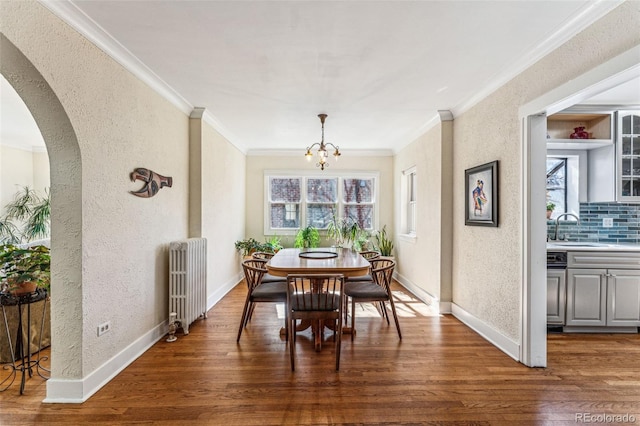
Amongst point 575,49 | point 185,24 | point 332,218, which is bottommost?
point 332,218

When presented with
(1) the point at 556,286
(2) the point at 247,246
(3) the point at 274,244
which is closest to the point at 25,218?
(2) the point at 247,246

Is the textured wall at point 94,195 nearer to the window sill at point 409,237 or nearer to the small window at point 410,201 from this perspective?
the window sill at point 409,237

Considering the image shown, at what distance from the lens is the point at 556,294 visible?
321 centimetres

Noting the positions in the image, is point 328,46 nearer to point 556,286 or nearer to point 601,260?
point 556,286

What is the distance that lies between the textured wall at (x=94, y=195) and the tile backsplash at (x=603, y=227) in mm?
4667

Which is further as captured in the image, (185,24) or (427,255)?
(427,255)

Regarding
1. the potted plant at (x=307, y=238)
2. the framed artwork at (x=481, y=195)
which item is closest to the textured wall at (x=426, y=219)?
the framed artwork at (x=481, y=195)

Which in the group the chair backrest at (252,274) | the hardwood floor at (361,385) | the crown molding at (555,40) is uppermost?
the crown molding at (555,40)

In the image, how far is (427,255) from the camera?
4.51m

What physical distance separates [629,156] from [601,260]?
1.27 m

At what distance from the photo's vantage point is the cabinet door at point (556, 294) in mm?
3191

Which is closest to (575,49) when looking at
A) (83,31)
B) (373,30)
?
(373,30)

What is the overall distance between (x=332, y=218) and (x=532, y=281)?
430cm

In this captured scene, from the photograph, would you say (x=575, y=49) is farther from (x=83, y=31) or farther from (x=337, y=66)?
(x=83, y=31)
